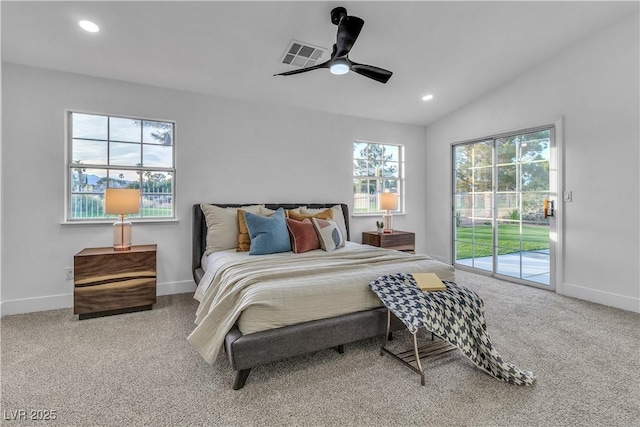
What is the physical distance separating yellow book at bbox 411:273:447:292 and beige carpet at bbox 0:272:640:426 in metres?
0.53

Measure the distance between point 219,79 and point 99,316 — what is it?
2814 millimetres

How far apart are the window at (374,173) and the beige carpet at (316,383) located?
2.77 metres

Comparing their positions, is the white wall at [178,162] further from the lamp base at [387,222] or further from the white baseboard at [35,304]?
the lamp base at [387,222]

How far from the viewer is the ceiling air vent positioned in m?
3.05

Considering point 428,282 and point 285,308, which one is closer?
point 285,308

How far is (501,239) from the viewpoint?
451cm

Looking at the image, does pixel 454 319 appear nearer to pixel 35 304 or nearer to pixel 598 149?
pixel 598 149

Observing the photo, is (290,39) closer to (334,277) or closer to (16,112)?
(334,277)

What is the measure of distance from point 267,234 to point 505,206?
11.3ft

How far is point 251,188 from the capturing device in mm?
4172

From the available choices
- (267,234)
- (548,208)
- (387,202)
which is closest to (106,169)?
(267,234)

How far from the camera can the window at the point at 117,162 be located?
3.41 meters

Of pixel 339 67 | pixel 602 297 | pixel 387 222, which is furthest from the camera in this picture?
pixel 387 222

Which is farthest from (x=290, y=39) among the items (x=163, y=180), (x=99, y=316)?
(x=99, y=316)
